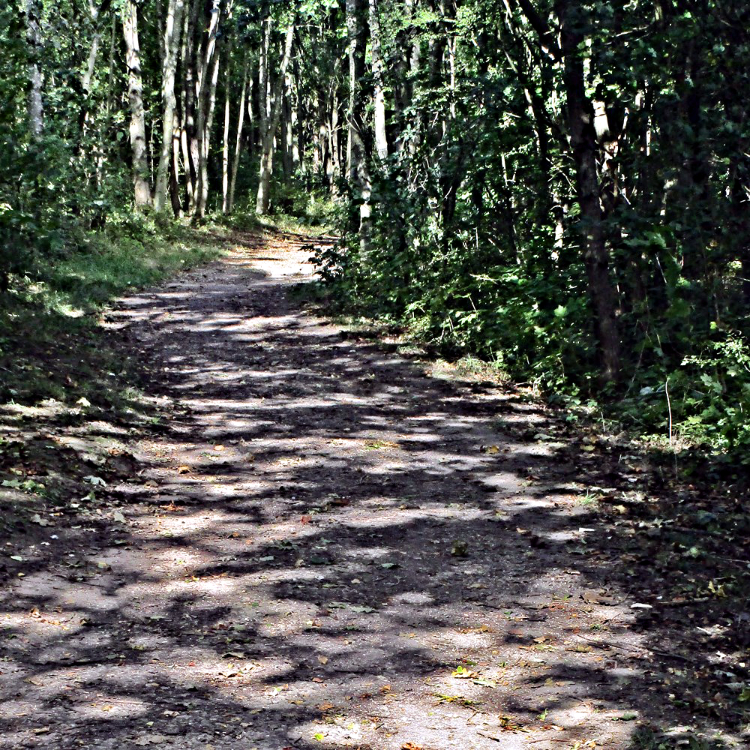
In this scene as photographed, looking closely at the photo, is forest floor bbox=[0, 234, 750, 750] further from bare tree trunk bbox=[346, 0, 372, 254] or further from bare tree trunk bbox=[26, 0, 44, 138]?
bare tree trunk bbox=[26, 0, 44, 138]

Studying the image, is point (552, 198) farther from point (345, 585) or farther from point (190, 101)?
point (190, 101)

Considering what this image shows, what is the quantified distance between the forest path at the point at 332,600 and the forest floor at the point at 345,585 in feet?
0.06

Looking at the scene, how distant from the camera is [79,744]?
12.3 feet

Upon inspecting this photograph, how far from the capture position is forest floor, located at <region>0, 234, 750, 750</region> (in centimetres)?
418

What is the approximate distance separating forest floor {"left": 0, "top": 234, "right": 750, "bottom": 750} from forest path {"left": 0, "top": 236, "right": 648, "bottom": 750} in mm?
18

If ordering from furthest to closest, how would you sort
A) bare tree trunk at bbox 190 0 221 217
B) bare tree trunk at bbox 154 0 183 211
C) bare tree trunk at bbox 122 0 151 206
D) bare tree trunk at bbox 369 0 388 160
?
bare tree trunk at bbox 190 0 221 217 → bare tree trunk at bbox 154 0 183 211 → bare tree trunk at bbox 122 0 151 206 → bare tree trunk at bbox 369 0 388 160

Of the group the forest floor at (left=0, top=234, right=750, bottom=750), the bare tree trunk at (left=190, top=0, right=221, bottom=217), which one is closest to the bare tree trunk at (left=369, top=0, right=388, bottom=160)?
the forest floor at (left=0, top=234, right=750, bottom=750)

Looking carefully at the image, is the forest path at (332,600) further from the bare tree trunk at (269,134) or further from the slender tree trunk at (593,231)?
the bare tree trunk at (269,134)

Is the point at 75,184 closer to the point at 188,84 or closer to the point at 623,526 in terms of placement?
the point at 188,84

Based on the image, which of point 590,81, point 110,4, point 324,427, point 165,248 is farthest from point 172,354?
point 110,4

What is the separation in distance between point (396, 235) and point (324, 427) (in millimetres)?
6951

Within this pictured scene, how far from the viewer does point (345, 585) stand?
5.89 m

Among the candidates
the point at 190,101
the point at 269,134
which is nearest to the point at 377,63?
the point at 190,101

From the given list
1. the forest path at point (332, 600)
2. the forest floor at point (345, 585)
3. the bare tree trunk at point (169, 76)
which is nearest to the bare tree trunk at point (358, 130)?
the forest floor at point (345, 585)
